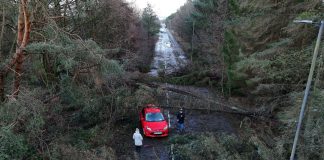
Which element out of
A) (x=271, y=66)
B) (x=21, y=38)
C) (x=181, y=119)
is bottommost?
(x=181, y=119)

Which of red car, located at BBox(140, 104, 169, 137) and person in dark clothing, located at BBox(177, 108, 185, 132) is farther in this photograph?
person in dark clothing, located at BBox(177, 108, 185, 132)

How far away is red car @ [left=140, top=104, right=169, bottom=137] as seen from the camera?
16484 millimetres

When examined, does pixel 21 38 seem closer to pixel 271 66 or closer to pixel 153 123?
pixel 153 123

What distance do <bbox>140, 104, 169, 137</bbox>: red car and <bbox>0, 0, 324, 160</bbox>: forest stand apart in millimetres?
556

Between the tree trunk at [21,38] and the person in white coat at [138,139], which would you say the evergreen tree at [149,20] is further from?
the tree trunk at [21,38]

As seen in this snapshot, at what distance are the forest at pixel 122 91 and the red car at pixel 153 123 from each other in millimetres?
556

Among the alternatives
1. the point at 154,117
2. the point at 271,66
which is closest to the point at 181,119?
the point at 154,117

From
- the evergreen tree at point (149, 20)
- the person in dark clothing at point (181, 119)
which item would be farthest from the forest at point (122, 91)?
the evergreen tree at point (149, 20)

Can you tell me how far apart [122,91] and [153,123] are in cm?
324

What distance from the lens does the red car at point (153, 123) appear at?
16.5 meters

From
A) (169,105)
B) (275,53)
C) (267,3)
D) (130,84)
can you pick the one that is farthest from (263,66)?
(130,84)

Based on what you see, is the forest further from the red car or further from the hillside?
the red car

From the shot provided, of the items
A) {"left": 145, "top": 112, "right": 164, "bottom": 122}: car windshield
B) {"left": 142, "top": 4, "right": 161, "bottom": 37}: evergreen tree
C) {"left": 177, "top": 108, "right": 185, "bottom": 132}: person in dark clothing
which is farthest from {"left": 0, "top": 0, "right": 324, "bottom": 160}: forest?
{"left": 142, "top": 4, "right": 161, "bottom": 37}: evergreen tree

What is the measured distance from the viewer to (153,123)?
55.8 ft
